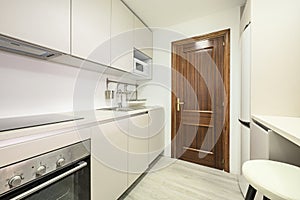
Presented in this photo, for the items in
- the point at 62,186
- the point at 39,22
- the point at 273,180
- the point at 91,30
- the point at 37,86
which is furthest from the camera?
the point at 91,30

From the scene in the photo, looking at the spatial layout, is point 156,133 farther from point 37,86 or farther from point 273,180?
point 273,180

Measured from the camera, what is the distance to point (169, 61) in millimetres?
2873

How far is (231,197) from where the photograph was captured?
1.74 metres

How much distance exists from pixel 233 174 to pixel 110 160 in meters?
1.80

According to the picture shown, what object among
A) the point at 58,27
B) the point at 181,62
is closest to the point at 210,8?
the point at 181,62

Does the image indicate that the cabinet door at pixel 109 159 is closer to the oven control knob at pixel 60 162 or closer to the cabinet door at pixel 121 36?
the oven control knob at pixel 60 162

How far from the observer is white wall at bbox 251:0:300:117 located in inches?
55.3

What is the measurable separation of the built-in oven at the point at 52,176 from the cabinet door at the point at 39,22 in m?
0.72

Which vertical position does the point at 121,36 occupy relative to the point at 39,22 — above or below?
above

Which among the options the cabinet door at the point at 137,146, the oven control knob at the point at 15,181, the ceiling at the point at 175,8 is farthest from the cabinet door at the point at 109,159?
the ceiling at the point at 175,8

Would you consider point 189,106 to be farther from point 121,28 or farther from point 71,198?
point 71,198

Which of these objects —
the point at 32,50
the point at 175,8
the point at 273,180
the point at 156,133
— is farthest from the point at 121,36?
the point at 273,180

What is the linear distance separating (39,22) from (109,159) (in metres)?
1.13

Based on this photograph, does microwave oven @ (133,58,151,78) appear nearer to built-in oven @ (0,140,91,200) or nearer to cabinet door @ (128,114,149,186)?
cabinet door @ (128,114,149,186)
